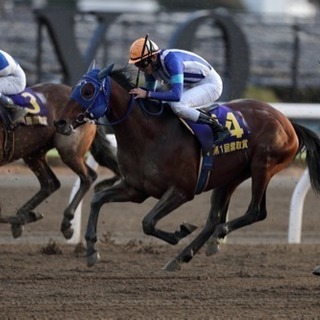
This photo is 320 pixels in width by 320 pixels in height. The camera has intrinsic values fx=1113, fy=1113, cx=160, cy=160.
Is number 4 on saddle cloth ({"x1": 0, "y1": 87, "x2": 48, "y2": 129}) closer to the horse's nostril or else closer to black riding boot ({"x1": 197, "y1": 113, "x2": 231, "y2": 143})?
the horse's nostril

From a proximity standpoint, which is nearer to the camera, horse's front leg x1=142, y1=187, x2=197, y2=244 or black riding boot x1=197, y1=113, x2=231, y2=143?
horse's front leg x1=142, y1=187, x2=197, y2=244

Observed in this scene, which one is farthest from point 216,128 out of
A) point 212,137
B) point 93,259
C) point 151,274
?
point 93,259

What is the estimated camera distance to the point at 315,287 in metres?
7.48

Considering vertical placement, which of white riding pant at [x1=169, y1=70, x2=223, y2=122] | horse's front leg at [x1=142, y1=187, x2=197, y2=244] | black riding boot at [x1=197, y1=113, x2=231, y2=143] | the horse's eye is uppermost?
the horse's eye

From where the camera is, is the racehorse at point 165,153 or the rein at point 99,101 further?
the racehorse at point 165,153

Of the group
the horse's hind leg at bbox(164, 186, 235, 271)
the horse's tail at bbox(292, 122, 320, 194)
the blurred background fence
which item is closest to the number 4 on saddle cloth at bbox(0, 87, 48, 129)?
the horse's hind leg at bbox(164, 186, 235, 271)

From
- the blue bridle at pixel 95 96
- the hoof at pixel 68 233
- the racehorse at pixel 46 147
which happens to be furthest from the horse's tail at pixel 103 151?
the blue bridle at pixel 95 96

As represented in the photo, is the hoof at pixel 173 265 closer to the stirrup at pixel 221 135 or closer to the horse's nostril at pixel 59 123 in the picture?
the stirrup at pixel 221 135

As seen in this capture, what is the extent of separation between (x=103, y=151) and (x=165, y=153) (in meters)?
2.09

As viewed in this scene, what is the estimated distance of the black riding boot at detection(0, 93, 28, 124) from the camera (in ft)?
30.4

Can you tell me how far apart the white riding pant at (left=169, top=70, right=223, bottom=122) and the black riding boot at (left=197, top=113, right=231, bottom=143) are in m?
0.08

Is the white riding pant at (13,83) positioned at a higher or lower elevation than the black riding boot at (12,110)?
higher

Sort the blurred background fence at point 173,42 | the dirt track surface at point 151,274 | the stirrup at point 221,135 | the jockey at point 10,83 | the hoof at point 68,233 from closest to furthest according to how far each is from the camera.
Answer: the dirt track surface at point 151,274 → the stirrup at point 221,135 → the jockey at point 10,83 → the hoof at point 68,233 → the blurred background fence at point 173,42

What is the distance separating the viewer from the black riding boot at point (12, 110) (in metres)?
9.26
